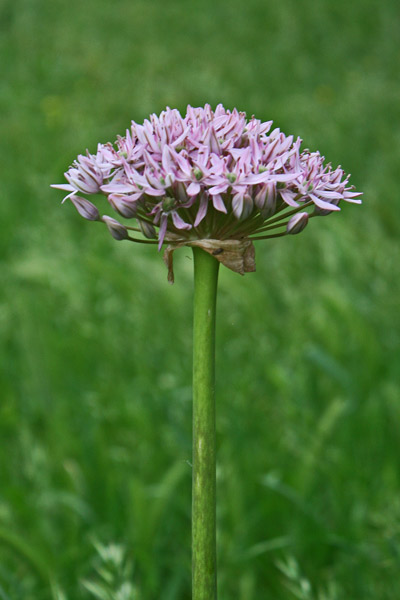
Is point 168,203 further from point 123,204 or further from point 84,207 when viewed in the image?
point 84,207

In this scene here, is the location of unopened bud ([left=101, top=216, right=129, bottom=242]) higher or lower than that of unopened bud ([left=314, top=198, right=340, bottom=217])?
lower

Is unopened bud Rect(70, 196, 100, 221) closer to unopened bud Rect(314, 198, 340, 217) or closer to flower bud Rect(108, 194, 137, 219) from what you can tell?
flower bud Rect(108, 194, 137, 219)

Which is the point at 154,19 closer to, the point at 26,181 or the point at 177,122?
the point at 26,181

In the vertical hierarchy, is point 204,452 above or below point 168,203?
below

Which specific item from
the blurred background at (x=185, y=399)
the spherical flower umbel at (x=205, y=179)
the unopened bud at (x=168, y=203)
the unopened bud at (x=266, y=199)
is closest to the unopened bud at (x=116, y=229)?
the spherical flower umbel at (x=205, y=179)

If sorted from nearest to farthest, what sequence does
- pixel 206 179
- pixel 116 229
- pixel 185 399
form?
pixel 206 179 < pixel 116 229 < pixel 185 399

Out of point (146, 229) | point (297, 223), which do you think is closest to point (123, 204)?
point (146, 229)

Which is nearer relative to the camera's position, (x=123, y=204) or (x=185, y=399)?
(x=123, y=204)

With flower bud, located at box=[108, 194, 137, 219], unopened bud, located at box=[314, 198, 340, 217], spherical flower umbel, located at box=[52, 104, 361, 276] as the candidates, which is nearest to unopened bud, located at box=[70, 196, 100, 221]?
spherical flower umbel, located at box=[52, 104, 361, 276]
